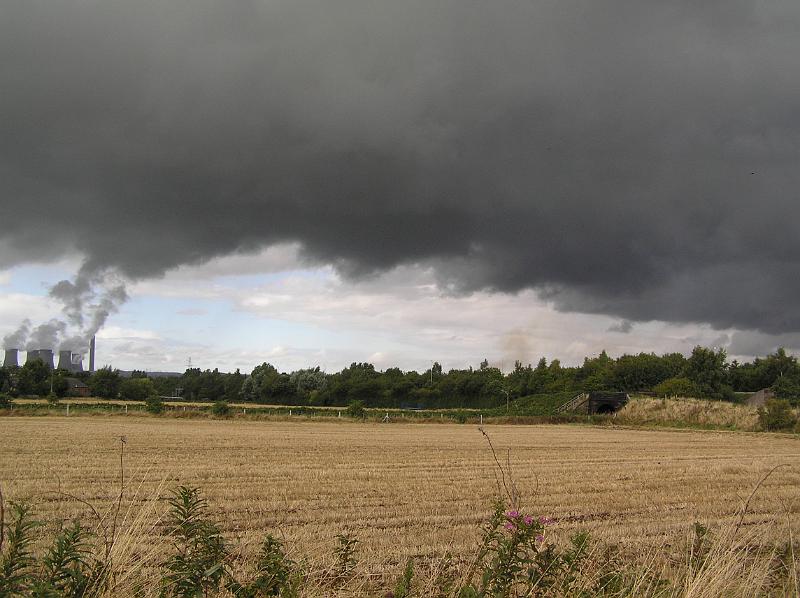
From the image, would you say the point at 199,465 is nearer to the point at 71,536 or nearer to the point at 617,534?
the point at 617,534

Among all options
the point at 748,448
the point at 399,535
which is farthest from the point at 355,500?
the point at 748,448

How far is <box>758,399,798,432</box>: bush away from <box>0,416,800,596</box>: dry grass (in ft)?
93.7

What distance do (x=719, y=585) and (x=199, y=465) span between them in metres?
21.7

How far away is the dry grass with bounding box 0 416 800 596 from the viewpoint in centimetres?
1170

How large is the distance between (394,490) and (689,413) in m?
62.8

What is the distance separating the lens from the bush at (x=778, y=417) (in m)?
60.0

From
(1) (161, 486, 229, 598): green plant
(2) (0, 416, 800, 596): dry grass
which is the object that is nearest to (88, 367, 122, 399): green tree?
(2) (0, 416, 800, 596): dry grass

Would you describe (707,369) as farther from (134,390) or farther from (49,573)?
(49,573)

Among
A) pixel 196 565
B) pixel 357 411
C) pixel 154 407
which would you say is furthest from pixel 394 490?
pixel 154 407

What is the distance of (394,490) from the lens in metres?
18.9

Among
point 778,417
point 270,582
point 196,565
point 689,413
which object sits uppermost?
point 196,565

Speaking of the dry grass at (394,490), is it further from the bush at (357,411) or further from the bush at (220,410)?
the bush at (357,411)

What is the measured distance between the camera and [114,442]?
115 ft

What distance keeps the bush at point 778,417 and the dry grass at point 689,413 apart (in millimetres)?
2063
